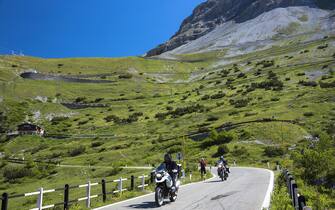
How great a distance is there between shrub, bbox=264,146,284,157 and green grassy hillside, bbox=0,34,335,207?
13cm

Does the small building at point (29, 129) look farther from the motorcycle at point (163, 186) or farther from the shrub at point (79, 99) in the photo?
the motorcycle at point (163, 186)

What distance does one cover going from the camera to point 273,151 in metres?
49.5

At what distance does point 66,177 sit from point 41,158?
2005cm

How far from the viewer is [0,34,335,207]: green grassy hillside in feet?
183

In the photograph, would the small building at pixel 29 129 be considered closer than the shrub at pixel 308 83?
Yes

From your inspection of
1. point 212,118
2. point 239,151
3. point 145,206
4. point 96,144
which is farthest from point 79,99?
point 145,206

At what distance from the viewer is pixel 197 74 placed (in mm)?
159375

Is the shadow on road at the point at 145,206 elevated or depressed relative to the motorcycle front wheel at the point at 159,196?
depressed

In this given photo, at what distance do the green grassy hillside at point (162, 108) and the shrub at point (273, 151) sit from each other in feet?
0.44

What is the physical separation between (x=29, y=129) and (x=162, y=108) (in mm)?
31327

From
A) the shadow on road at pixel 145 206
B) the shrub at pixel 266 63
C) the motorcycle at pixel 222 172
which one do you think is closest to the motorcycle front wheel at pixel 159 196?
the shadow on road at pixel 145 206

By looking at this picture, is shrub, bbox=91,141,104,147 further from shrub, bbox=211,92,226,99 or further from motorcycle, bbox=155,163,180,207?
motorcycle, bbox=155,163,180,207

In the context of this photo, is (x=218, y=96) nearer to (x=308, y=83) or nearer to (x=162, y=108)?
(x=162, y=108)

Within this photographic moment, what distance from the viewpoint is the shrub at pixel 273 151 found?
48.8m
